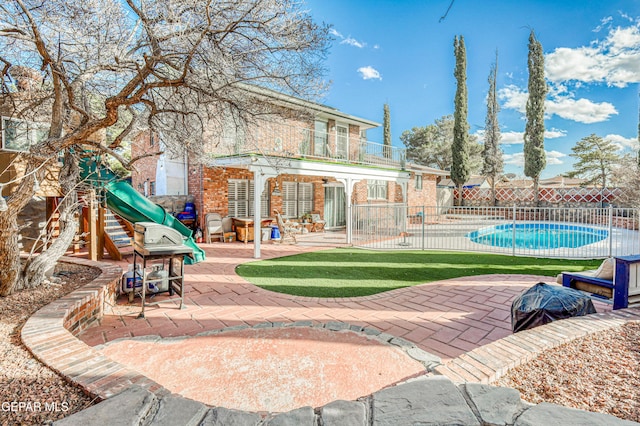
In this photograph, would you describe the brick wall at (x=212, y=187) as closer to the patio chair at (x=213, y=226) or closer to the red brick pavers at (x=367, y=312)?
the patio chair at (x=213, y=226)

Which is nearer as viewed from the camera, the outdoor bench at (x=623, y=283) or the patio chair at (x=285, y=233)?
the outdoor bench at (x=623, y=283)

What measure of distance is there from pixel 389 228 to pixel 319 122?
256 inches

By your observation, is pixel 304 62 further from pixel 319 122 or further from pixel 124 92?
pixel 319 122

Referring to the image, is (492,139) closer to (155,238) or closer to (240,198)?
(240,198)

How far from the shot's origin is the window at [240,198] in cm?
1209

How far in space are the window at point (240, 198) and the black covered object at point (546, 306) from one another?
1041 centimetres

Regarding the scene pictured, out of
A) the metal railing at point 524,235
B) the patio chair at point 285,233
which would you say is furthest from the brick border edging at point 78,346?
the metal railing at point 524,235

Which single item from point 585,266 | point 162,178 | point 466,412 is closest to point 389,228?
point 585,266

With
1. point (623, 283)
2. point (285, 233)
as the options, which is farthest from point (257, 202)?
point (623, 283)

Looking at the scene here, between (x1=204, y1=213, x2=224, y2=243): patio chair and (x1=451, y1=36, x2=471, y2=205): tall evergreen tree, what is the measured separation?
62.1ft

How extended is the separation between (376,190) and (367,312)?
14.4m

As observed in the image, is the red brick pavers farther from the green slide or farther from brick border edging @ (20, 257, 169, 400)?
the green slide

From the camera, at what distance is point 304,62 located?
4738 millimetres

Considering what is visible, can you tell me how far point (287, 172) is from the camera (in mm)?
9719
